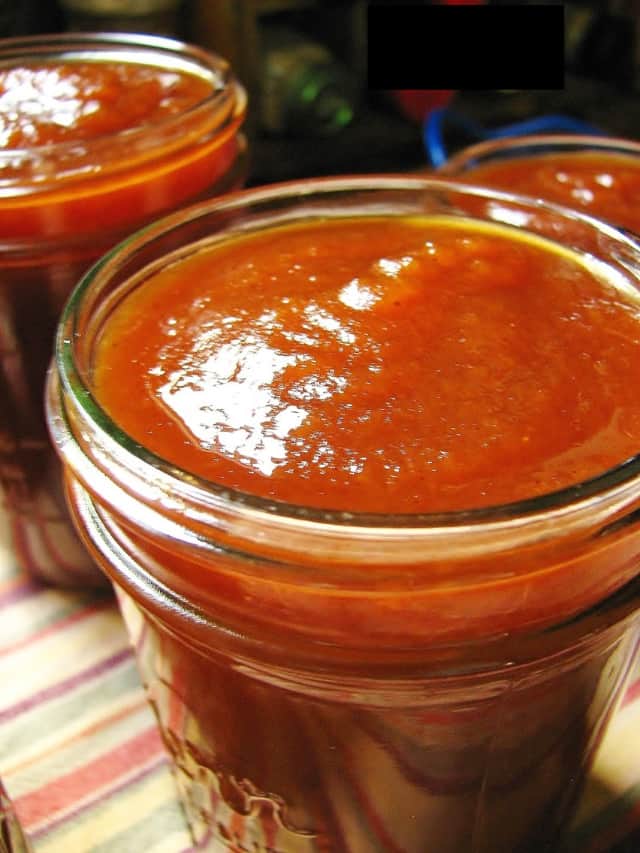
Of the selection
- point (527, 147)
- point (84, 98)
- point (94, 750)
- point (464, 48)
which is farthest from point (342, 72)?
point (94, 750)

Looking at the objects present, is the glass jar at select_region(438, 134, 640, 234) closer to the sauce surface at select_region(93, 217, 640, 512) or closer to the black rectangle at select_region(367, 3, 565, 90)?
the black rectangle at select_region(367, 3, 565, 90)

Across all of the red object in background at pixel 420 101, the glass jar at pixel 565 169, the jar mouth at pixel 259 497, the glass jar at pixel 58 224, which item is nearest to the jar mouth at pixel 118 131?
the glass jar at pixel 58 224

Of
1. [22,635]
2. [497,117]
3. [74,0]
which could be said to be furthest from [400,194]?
[497,117]

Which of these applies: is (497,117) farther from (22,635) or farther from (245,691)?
(245,691)

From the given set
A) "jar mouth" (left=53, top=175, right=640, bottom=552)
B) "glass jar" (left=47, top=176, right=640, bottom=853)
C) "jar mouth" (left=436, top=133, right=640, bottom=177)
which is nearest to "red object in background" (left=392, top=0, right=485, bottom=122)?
"jar mouth" (left=436, top=133, right=640, bottom=177)

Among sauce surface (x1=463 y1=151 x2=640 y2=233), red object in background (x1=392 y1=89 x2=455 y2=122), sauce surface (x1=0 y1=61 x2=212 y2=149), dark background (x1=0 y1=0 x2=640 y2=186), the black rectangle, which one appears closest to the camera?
sauce surface (x1=0 y1=61 x2=212 y2=149)

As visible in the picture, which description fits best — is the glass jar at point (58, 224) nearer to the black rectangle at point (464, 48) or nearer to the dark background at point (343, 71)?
the black rectangle at point (464, 48)

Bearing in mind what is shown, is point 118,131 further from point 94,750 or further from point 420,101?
point 420,101

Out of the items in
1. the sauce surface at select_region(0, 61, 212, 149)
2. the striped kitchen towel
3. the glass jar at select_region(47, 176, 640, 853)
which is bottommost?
the striped kitchen towel
